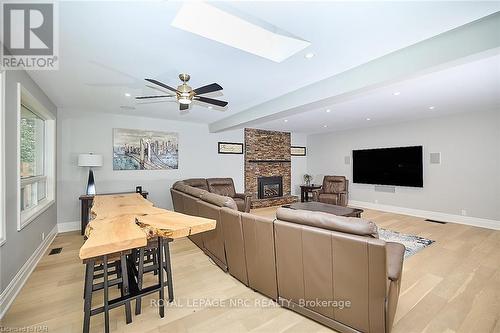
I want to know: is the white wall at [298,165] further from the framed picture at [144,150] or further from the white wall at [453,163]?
the framed picture at [144,150]

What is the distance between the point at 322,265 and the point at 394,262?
59 cm

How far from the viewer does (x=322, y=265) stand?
5.89 feet

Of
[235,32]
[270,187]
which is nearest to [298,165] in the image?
Result: [270,187]

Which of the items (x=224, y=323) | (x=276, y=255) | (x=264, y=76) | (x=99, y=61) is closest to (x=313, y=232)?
(x=276, y=255)

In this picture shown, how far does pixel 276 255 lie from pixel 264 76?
216 cm

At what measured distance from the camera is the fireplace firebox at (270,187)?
720 cm

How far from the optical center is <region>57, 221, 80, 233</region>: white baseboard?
445cm

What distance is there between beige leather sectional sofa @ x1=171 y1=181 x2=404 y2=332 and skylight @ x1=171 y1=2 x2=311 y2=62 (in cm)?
162

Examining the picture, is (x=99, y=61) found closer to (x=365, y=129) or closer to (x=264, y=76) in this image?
(x=264, y=76)

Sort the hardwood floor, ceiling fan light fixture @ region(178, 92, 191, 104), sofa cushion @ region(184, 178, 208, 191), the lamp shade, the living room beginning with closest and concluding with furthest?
the living room < the hardwood floor < ceiling fan light fixture @ region(178, 92, 191, 104) < the lamp shade < sofa cushion @ region(184, 178, 208, 191)

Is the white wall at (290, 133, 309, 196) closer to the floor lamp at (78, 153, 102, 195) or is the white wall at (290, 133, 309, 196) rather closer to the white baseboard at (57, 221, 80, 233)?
the floor lamp at (78, 153, 102, 195)

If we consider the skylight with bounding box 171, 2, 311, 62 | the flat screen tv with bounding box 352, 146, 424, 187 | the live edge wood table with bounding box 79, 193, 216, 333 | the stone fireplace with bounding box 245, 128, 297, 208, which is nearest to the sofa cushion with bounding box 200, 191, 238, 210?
the live edge wood table with bounding box 79, 193, 216, 333

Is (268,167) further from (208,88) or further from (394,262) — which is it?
(394,262)

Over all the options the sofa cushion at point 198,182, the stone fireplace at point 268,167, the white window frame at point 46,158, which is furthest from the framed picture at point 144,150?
the stone fireplace at point 268,167
